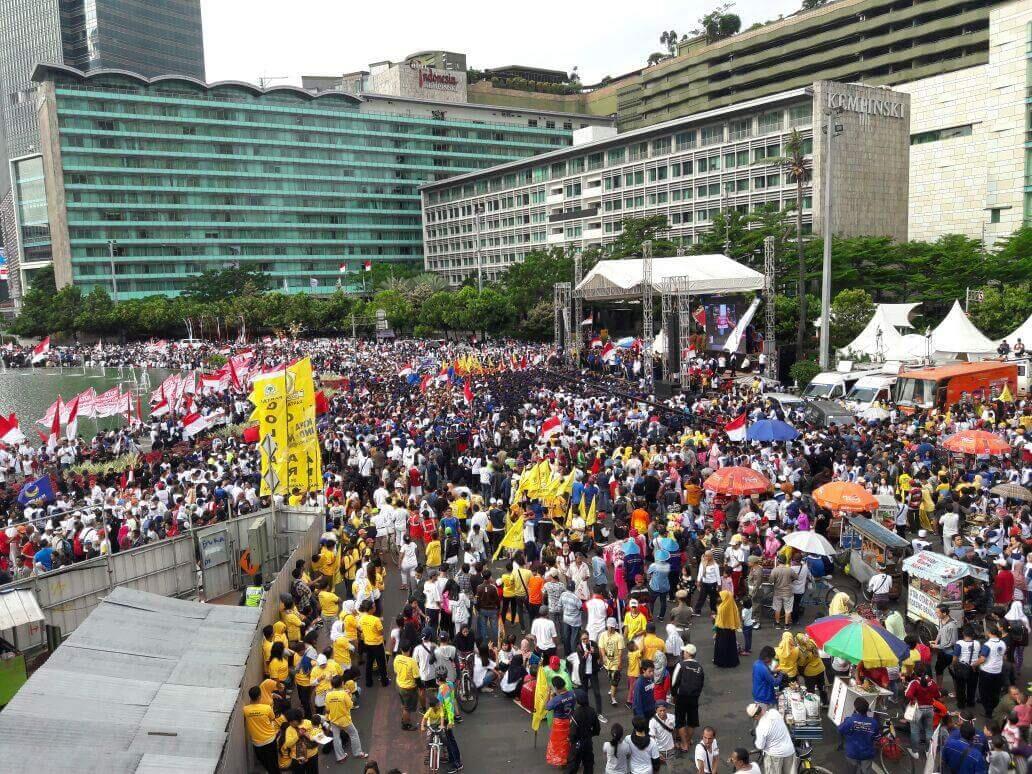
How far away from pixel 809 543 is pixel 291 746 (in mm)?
7668

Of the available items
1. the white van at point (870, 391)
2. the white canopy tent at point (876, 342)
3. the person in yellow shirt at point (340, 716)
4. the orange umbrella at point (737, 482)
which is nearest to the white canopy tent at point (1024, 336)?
the white canopy tent at point (876, 342)

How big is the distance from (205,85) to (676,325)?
89.5m

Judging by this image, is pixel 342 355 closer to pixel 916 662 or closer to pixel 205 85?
pixel 916 662

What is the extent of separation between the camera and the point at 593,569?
12.6 metres

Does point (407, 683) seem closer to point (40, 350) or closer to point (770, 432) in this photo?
point (770, 432)

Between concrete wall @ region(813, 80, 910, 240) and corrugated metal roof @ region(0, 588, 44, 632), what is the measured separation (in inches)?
2222

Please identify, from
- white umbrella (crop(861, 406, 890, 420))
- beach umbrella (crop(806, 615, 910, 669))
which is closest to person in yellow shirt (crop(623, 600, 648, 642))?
beach umbrella (crop(806, 615, 910, 669))

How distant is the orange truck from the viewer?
24.8 m

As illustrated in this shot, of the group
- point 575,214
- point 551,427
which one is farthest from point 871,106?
point 551,427

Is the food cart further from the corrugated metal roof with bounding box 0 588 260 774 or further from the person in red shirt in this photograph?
the corrugated metal roof with bounding box 0 588 260 774

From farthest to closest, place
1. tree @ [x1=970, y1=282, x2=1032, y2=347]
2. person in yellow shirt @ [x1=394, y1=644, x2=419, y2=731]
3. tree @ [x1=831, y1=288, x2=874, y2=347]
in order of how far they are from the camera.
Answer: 1. tree @ [x1=831, y1=288, x2=874, y2=347]
2. tree @ [x1=970, y1=282, x2=1032, y2=347]
3. person in yellow shirt @ [x1=394, y1=644, x2=419, y2=731]

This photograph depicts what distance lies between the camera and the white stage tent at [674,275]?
119 ft

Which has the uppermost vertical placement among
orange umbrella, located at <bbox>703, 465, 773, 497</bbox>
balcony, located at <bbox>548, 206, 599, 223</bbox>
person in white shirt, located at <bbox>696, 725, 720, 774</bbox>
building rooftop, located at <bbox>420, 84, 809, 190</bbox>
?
building rooftop, located at <bbox>420, 84, 809, 190</bbox>

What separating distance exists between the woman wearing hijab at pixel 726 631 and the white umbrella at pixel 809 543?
1614 mm
